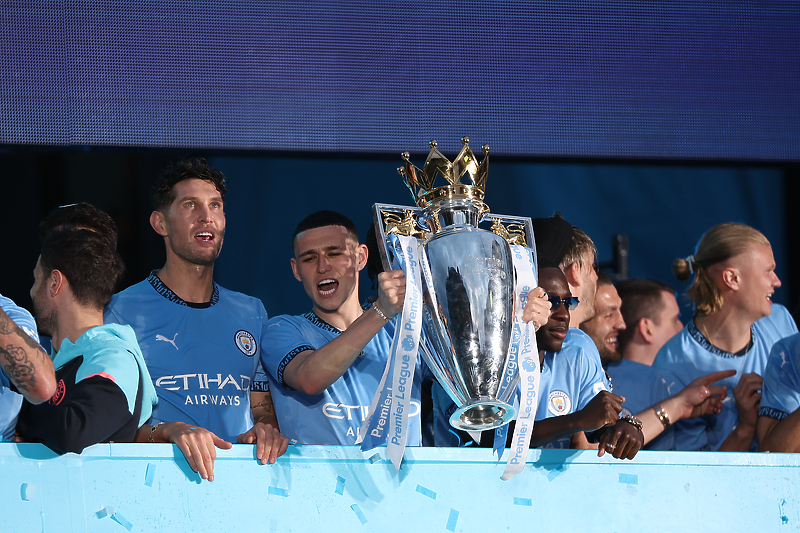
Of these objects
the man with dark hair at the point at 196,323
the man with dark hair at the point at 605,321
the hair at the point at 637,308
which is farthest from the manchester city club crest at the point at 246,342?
the hair at the point at 637,308

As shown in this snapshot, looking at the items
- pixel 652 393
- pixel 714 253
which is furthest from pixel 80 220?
pixel 714 253

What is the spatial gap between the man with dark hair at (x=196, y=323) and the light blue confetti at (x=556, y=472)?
69 centimetres

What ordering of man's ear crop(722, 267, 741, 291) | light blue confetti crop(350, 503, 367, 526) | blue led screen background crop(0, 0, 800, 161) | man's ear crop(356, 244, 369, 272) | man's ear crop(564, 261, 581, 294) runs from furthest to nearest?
man's ear crop(722, 267, 741, 291) < man's ear crop(564, 261, 581, 294) < man's ear crop(356, 244, 369, 272) < blue led screen background crop(0, 0, 800, 161) < light blue confetti crop(350, 503, 367, 526)

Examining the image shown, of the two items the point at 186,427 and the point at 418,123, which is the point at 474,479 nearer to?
the point at 186,427

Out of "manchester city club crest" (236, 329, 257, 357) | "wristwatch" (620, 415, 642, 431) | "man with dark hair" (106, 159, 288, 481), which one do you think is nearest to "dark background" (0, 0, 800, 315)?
"man with dark hair" (106, 159, 288, 481)

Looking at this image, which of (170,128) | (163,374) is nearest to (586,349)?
(163,374)

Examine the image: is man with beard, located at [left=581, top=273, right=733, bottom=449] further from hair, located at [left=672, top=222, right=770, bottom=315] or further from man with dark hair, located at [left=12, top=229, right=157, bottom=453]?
man with dark hair, located at [left=12, top=229, right=157, bottom=453]

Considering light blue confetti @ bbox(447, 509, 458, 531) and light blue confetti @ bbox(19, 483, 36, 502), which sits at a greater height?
light blue confetti @ bbox(19, 483, 36, 502)

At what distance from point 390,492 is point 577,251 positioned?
127cm

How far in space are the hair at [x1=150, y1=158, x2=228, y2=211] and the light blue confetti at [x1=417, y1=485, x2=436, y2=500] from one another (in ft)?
4.06

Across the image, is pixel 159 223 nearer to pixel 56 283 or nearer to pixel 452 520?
pixel 56 283

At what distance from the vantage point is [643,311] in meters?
3.56

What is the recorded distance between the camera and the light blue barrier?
4.83 feet

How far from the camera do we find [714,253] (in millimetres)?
3129
